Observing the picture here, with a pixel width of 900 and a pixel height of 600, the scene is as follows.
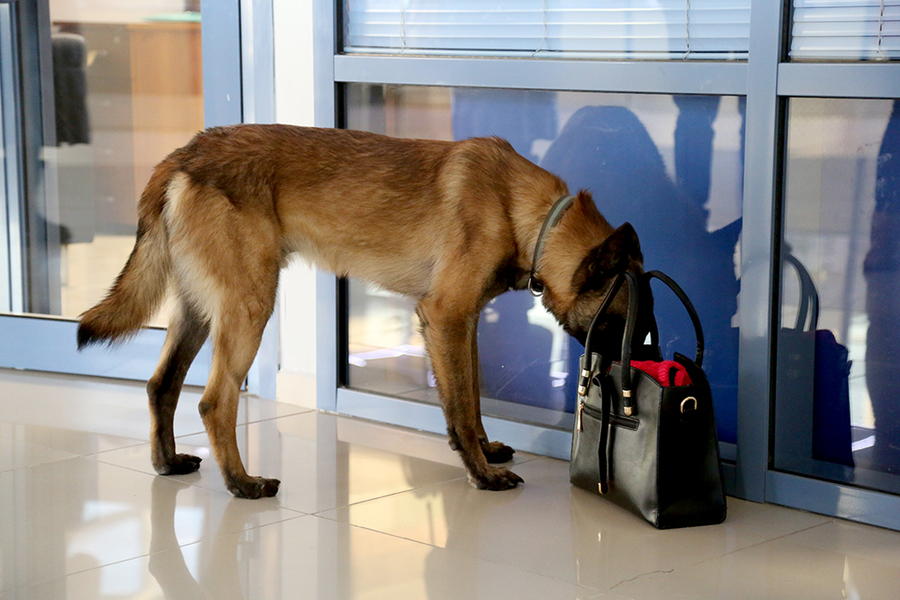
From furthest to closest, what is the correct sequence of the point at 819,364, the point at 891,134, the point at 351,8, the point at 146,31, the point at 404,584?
the point at 146,31
the point at 351,8
the point at 819,364
the point at 891,134
the point at 404,584

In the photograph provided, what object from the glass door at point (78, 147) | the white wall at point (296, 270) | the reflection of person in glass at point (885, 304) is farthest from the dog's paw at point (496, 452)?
the glass door at point (78, 147)

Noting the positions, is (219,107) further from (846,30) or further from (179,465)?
(846,30)

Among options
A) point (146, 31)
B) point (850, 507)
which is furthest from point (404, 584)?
point (146, 31)

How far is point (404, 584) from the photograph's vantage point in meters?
2.26

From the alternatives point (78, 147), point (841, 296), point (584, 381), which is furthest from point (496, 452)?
point (78, 147)

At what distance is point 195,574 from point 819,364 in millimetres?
1827

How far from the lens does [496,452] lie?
3.28 metres

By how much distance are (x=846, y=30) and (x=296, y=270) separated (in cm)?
226

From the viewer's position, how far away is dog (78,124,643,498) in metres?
2.84

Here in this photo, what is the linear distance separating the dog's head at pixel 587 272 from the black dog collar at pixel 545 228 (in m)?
0.02

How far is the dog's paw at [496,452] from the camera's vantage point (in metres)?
3.28

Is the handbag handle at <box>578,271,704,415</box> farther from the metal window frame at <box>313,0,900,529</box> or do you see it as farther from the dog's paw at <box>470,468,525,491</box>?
the dog's paw at <box>470,468,525,491</box>

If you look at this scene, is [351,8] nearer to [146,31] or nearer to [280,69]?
[280,69]

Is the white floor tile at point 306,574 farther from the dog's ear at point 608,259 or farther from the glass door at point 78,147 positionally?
the glass door at point 78,147
